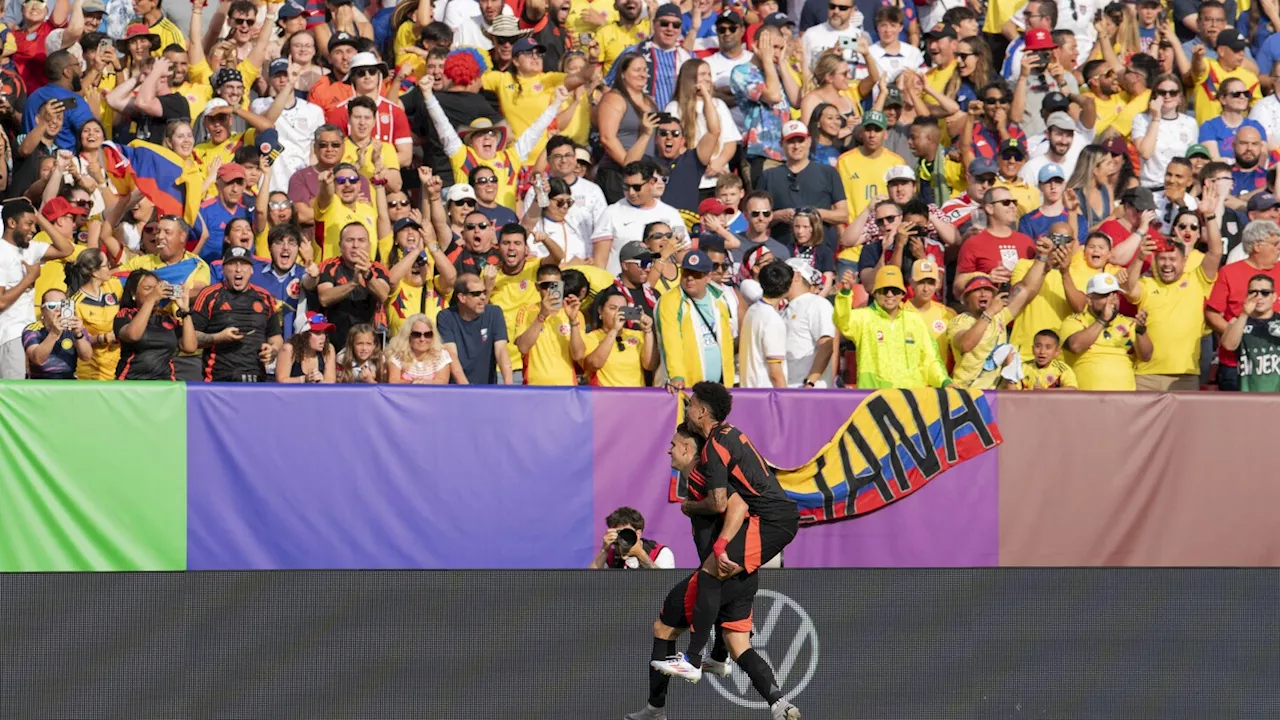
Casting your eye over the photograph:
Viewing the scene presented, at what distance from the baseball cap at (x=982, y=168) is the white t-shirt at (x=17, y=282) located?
24.1ft

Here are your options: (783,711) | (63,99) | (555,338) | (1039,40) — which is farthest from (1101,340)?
(63,99)

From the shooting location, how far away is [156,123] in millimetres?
14539

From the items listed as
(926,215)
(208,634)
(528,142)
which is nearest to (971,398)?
(926,215)

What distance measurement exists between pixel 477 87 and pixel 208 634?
6655 mm

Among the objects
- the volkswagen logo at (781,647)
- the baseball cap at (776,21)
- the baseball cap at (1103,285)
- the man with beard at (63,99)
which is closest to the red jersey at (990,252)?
the baseball cap at (1103,285)

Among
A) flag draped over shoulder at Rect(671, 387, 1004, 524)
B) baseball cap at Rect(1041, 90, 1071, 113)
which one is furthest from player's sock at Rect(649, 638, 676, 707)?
baseball cap at Rect(1041, 90, 1071, 113)

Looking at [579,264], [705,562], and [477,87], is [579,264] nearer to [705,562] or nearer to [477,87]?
[477,87]

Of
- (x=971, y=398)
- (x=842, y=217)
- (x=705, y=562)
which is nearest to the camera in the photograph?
(x=705, y=562)

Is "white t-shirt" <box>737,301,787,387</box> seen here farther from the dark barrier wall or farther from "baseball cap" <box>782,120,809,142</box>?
the dark barrier wall

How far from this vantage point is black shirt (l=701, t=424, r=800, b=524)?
9.57 metres

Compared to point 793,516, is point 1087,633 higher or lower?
lower

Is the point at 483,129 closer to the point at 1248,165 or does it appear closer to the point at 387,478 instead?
the point at 387,478

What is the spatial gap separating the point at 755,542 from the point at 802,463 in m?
2.81

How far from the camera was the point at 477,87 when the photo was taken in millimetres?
15125
